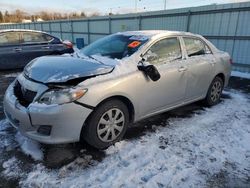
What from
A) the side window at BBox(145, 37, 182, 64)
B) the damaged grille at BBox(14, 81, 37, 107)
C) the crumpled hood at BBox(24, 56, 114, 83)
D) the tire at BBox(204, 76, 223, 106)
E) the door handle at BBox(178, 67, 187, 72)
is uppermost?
the side window at BBox(145, 37, 182, 64)

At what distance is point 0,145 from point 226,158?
2950mm

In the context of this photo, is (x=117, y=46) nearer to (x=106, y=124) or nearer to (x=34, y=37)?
(x=106, y=124)

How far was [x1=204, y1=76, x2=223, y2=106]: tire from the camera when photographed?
497cm

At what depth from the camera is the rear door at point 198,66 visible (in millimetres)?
4309

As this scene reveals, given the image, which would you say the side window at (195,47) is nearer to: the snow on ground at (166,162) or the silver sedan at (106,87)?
the silver sedan at (106,87)

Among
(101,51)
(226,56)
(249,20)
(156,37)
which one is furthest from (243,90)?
(101,51)

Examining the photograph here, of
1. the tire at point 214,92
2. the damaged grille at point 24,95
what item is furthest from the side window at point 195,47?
the damaged grille at point 24,95

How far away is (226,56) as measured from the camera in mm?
5188

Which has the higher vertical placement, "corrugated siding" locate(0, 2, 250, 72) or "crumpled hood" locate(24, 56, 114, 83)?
"corrugated siding" locate(0, 2, 250, 72)

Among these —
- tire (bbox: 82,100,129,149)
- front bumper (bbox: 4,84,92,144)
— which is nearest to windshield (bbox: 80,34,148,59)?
tire (bbox: 82,100,129,149)

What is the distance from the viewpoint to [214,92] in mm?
5090

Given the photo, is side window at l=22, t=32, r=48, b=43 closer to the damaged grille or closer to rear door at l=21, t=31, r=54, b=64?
rear door at l=21, t=31, r=54, b=64

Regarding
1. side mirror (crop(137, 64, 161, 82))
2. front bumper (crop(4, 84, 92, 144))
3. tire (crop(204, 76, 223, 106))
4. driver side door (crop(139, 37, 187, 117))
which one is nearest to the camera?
front bumper (crop(4, 84, 92, 144))

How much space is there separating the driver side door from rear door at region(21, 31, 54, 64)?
18.4ft
